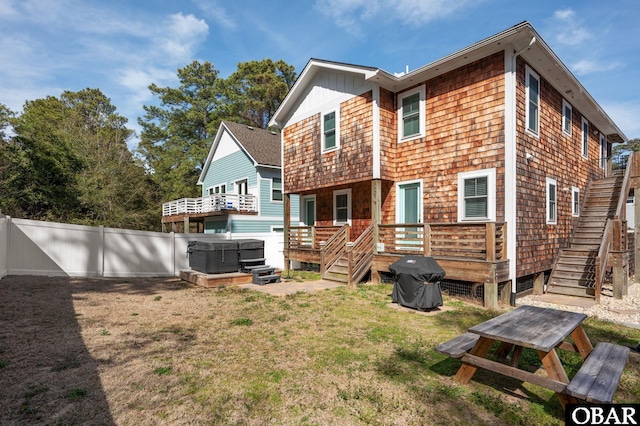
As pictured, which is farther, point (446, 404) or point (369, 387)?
point (369, 387)

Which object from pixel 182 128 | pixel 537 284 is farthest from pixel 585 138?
pixel 182 128

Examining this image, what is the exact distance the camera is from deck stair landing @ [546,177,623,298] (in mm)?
9516

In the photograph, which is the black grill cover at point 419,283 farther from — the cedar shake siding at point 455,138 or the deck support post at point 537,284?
the deck support post at point 537,284

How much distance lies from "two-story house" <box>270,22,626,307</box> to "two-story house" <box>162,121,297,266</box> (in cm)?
680

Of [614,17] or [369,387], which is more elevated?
[614,17]

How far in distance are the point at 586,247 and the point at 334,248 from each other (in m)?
8.63

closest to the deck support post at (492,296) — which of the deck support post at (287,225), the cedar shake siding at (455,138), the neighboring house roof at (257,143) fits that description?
the cedar shake siding at (455,138)

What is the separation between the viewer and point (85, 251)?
10.9 metres

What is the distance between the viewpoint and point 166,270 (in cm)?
1271

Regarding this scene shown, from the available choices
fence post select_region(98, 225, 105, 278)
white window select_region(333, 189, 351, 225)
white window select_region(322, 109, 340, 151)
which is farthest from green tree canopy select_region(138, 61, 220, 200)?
white window select_region(322, 109, 340, 151)

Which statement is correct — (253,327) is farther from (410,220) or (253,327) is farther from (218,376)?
(410,220)

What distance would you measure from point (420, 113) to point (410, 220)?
350 cm

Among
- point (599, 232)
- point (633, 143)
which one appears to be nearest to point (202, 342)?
point (599, 232)

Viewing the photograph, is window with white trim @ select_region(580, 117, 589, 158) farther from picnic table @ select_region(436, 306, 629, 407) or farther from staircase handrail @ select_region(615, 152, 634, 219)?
picnic table @ select_region(436, 306, 629, 407)
